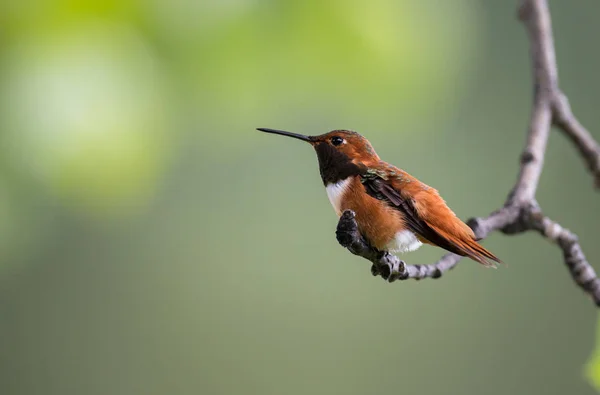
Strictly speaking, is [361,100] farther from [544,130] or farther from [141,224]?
[141,224]

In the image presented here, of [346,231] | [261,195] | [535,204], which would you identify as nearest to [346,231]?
[346,231]

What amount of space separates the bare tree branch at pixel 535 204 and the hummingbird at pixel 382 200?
0.11 feet

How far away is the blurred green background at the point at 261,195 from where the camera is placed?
1.05 meters

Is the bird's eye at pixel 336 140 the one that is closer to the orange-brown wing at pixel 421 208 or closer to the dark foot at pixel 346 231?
the orange-brown wing at pixel 421 208

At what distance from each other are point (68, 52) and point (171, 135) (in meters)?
0.26

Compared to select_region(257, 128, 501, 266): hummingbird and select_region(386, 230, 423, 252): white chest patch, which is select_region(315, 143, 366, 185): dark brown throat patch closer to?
select_region(257, 128, 501, 266): hummingbird

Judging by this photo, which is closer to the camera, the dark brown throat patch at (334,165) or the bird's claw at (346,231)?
the bird's claw at (346,231)

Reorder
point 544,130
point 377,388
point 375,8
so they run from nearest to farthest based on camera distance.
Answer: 1. point 375,8
2. point 544,130
3. point 377,388

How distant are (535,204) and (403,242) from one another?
50cm

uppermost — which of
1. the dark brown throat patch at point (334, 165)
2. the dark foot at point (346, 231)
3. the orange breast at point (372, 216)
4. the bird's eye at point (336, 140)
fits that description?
the bird's eye at point (336, 140)

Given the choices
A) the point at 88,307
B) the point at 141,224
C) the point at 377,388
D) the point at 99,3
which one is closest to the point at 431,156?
the point at 377,388

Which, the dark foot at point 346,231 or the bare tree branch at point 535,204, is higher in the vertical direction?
the bare tree branch at point 535,204

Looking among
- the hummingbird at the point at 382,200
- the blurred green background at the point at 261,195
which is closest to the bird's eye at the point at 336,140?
the hummingbird at the point at 382,200

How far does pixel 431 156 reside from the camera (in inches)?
219
